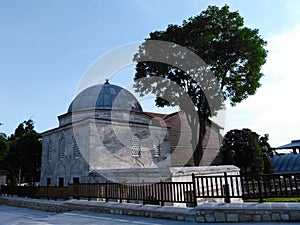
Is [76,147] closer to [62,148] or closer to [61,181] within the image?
[62,148]

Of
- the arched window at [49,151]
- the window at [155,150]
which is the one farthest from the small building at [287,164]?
the arched window at [49,151]

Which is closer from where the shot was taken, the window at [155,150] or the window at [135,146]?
the window at [135,146]

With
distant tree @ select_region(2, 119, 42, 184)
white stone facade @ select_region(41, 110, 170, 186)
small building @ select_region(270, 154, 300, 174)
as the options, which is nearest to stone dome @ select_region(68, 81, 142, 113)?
white stone facade @ select_region(41, 110, 170, 186)

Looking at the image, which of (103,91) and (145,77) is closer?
Answer: (145,77)

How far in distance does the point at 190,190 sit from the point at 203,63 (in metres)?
10.6

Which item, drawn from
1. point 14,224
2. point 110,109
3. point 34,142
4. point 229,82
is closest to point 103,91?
point 110,109

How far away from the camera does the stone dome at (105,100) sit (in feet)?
63.5

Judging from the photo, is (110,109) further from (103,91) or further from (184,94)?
(184,94)

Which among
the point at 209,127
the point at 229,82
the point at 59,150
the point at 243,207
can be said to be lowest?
the point at 243,207

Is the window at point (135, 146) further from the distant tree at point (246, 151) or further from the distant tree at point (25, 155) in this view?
the distant tree at point (25, 155)

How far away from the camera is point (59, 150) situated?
1811cm

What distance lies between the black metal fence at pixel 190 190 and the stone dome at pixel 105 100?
7.87m

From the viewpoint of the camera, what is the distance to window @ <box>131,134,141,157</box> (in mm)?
17484

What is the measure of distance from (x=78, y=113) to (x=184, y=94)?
26.7 feet
